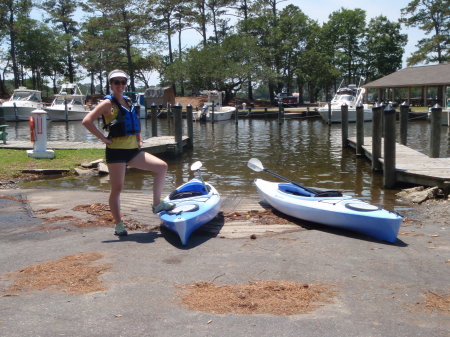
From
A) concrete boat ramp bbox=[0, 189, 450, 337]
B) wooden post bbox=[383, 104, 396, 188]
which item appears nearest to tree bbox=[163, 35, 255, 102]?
wooden post bbox=[383, 104, 396, 188]

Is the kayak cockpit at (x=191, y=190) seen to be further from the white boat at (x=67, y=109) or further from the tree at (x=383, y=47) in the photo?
the tree at (x=383, y=47)

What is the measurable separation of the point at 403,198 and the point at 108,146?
614cm

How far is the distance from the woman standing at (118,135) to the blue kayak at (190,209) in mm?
577

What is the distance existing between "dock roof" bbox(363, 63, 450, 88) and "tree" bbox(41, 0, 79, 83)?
3963cm

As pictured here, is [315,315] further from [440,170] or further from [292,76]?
[292,76]

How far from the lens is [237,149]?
63.0 ft

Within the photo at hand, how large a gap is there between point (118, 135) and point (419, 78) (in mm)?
39986

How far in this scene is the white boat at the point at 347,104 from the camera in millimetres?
33906

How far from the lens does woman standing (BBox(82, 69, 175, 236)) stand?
17.6 ft

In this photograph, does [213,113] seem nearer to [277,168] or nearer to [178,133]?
[178,133]

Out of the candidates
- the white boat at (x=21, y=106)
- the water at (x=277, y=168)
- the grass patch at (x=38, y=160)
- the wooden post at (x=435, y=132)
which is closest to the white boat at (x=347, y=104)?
the water at (x=277, y=168)

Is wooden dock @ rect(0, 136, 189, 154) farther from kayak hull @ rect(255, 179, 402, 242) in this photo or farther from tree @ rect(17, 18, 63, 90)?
tree @ rect(17, 18, 63, 90)

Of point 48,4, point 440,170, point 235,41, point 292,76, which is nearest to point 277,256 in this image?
point 440,170

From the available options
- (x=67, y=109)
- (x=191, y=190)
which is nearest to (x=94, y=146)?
(x=191, y=190)
